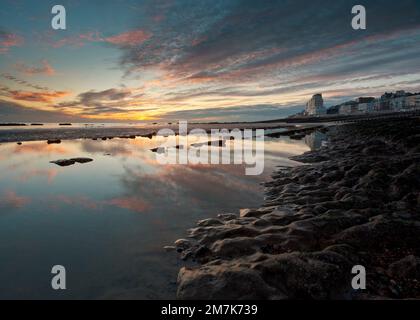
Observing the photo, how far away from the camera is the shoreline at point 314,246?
5215 mm

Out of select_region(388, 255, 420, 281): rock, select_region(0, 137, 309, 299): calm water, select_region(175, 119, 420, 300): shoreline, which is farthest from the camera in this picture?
select_region(0, 137, 309, 299): calm water

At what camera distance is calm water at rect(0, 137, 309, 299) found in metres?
5.96

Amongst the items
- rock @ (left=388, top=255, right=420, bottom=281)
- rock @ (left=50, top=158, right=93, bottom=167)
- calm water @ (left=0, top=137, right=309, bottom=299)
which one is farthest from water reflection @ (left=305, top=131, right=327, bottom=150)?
rock @ (left=388, top=255, right=420, bottom=281)

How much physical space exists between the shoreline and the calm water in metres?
0.93

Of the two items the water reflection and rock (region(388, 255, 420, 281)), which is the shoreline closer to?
rock (region(388, 255, 420, 281))

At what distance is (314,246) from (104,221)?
693 cm

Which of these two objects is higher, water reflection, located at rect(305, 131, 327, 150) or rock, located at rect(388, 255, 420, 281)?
water reflection, located at rect(305, 131, 327, 150)

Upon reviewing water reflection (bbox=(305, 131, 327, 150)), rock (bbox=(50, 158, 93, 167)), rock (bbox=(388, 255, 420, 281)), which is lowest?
rock (bbox=(388, 255, 420, 281))

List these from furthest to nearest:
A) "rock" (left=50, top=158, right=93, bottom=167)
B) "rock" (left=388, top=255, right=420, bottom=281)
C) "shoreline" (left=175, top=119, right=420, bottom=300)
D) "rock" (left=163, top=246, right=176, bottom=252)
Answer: "rock" (left=50, top=158, right=93, bottom=167) → "rock" (left=163, top=246, right=176, bottom=252) → "rock" (left=388, top=255, right=420, bottom=281) → "shoreline" (left=175, top=119, right=420, bottom=300)

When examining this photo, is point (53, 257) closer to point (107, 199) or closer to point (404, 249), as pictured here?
point (107, 199)

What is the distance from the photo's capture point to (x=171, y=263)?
6762 millimetres

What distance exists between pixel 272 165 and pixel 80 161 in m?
15.6

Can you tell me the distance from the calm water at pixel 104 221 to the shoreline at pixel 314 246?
0.93 metres

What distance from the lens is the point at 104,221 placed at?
31.4 ft
